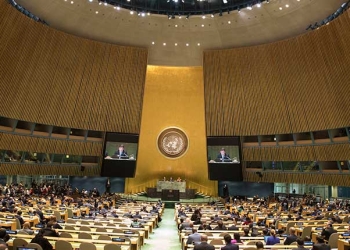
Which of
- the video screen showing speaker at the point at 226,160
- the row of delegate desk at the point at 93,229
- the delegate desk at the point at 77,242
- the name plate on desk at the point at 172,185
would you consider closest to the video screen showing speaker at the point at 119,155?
the name plate on desk at the point at 172,185

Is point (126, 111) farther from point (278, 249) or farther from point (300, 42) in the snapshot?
point (278, 249)

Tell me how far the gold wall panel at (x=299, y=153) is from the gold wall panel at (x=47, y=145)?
1092 centimetres

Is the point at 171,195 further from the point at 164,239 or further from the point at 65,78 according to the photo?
the point at 164,239

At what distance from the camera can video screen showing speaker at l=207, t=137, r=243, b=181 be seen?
2591 centimetres

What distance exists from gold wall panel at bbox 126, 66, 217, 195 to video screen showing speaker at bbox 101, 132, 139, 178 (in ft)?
11.7

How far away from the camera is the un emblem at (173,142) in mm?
30017

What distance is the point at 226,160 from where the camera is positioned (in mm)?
26000

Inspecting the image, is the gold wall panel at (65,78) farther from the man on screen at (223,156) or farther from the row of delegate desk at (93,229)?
the row of delegate desk at (93,229)

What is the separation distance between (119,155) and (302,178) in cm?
1256

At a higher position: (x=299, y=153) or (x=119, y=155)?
(x=299, y=153)

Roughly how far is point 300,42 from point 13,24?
16206mm

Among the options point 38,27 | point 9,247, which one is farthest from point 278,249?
point 38,27

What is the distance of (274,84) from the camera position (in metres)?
23.8

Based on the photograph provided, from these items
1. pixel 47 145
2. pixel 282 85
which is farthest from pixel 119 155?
pixel 282 85
